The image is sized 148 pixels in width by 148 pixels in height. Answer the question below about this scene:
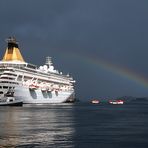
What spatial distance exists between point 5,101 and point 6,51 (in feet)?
128

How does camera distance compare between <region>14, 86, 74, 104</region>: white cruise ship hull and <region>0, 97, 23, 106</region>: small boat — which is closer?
<region>0, 97, 23, 106</region>: small boat

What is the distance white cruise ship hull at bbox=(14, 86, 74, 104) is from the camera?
160250mm

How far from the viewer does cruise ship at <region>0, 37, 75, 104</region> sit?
518 feet

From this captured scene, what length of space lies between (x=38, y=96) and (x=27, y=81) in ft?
33.0

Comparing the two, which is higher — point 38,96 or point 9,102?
point 38,96

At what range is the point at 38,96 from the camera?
17300 cm

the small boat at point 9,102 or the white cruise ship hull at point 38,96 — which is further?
the white cruise ship hull at point 38,96

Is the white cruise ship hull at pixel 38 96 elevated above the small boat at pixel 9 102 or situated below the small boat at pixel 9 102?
above

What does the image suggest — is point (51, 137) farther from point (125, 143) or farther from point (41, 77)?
point (41, 77)

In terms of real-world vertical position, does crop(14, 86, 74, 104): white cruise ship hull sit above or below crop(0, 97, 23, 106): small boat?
above

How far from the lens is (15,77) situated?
159500 mm

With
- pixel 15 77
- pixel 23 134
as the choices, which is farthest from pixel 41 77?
pixel 23 134

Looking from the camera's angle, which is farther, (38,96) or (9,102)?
(38,96)

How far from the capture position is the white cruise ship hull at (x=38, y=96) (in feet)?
526
